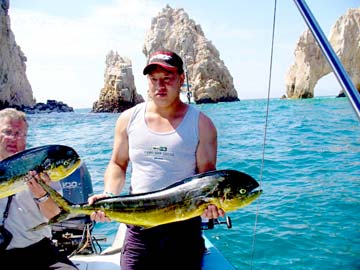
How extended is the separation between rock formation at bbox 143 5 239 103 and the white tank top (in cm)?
8573

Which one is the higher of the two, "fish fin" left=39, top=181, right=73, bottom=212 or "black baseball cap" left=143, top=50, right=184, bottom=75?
"black baseball cap" left=143, top=50, right=184, bottom=75

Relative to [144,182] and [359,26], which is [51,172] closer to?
[144,182]

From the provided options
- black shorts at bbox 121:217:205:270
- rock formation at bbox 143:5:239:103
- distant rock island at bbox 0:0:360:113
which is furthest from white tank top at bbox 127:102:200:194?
rock formation at bbox 143:5:239:103

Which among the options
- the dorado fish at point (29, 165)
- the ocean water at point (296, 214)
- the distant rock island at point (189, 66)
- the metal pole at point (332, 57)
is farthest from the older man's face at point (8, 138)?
the distant rock island at point (189, 66)

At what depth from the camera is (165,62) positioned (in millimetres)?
2605

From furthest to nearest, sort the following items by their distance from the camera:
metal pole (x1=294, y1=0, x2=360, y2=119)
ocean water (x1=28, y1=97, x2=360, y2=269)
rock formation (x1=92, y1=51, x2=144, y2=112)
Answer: rock formation (x1=92, y1=51, x2=144, y2=112), ocean water (x1=28, y1=97, x2=360, y2=269), metal pole (x1=294, y1=0, x2=360, y2=119)

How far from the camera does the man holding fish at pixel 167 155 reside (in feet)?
8.69

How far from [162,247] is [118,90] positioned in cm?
7518

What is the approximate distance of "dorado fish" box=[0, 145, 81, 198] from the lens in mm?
2400

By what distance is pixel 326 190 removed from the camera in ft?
30.0

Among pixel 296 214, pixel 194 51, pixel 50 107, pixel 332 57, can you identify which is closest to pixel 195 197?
pixel 332 57

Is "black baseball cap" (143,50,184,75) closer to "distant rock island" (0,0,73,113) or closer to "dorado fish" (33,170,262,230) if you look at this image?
"dorado fish" (33,170,262,230)

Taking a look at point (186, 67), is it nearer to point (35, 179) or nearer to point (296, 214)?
point (296, 214)

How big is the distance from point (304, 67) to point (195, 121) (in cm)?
8756
